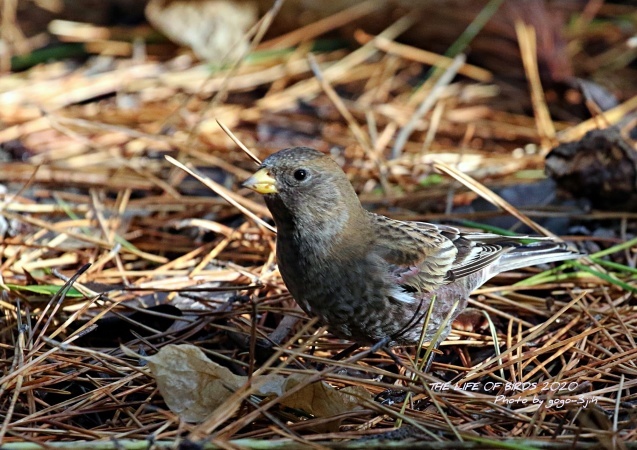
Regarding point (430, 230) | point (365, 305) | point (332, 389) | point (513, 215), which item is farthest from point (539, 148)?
point (332, 389)

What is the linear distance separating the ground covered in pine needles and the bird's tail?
15 centimetres

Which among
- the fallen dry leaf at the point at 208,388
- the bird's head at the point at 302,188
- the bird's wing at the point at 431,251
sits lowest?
the fallen dry leaf at the point at 208,388

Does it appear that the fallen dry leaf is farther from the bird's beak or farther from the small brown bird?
the bird's beak

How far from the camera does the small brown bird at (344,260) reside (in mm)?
3432

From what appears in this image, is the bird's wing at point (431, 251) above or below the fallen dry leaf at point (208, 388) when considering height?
above

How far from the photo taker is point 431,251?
12.7 ft

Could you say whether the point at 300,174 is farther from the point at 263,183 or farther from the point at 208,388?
the point at 208,388

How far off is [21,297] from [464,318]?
7.56 ft

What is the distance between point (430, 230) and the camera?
4.05 m

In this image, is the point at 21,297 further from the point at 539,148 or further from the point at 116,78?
the point at 539,148

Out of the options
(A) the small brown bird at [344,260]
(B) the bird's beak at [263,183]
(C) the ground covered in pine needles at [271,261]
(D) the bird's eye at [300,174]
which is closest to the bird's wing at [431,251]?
(A) the small brown bird at [344,260]

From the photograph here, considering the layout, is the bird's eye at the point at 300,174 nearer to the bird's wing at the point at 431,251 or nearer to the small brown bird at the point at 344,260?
the small brown bird at the point at 344,260

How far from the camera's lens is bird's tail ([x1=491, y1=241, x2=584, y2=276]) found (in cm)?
411

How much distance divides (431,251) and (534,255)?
66 cm
